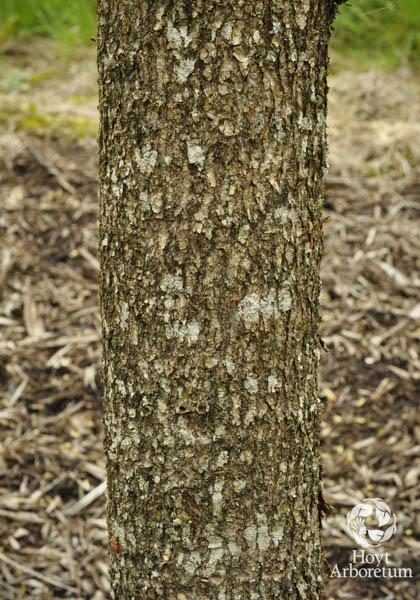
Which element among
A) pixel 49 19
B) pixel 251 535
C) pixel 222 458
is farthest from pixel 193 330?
pixel 49 19

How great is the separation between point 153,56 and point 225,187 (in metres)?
0.26

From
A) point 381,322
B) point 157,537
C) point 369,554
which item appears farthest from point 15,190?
point 157,537

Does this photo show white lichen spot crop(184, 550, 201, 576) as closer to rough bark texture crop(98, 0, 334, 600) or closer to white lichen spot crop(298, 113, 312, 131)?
rough bark texture crop(98, 0, 334, 600)

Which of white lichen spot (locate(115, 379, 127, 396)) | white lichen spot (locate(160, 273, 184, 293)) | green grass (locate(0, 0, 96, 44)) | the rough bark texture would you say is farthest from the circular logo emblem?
green grass (locate(0, 0, 96, 44))

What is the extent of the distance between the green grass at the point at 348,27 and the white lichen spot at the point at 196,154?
13.8 ft

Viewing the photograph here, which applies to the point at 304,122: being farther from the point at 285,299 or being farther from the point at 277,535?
the point at 277,535

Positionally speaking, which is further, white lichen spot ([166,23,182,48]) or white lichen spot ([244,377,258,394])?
white lichen spot ([244,377,258,394])

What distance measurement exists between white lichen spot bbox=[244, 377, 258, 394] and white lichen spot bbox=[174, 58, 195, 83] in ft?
1.78

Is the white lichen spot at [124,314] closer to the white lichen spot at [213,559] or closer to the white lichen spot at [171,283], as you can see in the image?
the white lichen spot at [171,283]

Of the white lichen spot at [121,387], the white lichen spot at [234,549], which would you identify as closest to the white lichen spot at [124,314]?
the white lichen spot at [121,387]

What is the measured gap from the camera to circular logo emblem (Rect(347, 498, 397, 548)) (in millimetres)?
2398

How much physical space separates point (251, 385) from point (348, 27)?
4.70 meters

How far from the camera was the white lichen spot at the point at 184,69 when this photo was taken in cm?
125

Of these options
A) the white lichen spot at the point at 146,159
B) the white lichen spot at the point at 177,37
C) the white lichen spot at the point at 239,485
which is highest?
the white lichen spot at the point at 177,37
